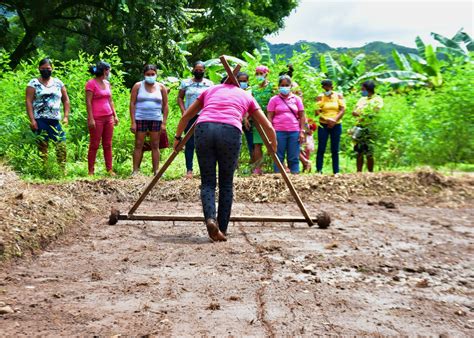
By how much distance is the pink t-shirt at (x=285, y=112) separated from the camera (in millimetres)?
10492

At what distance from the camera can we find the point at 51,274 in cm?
501

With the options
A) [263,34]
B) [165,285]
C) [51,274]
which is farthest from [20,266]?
[263,34]

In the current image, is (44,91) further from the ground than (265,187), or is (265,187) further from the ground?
(44,91)

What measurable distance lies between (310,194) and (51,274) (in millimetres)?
5272

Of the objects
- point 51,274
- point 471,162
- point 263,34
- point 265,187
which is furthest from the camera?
point 263,34

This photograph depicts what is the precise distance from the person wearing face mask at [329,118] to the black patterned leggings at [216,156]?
5.08 meters

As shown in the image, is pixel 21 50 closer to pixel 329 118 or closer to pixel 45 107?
pixel 45 107

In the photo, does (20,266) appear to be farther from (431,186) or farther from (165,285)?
(431,186)

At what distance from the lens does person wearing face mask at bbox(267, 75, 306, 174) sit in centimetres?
1050

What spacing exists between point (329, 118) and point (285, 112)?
1113mm

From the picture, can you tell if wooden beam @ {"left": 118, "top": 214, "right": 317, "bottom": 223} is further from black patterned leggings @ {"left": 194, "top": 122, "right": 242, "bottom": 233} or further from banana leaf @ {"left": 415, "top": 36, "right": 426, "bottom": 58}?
banana leaf @ {"left": 415, "top": 36, "right": 426, "bottom": 58}

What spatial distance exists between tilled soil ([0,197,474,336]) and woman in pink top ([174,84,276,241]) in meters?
0.36

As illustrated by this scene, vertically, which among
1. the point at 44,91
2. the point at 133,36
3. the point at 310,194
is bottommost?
the point at 310,194

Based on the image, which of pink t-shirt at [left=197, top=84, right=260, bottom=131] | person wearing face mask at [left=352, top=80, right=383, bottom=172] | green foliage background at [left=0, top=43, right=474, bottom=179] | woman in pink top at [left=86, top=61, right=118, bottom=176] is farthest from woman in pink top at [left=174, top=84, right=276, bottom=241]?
person wearing face mask at [left=352, top=80, right=383, bottom=172]
